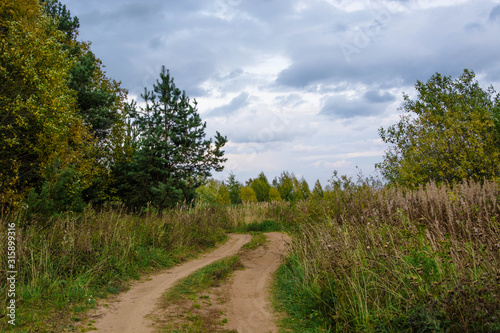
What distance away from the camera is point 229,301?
674 cm

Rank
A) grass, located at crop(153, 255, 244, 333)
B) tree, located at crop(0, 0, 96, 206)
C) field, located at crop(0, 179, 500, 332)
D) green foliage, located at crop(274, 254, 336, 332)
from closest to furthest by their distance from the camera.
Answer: field, located at crop(0, 179, 500, 332), green foliage, located at crop(274, 254, 336, 332), grass, located at crop(153, 255, 244, 333), tree, located at crop(0, 0, 96, 206)

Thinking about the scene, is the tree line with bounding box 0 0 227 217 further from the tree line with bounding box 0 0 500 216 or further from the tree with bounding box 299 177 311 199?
the tree with bounding box 299 177 311 199

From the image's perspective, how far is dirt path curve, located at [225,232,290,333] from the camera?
5484 mm

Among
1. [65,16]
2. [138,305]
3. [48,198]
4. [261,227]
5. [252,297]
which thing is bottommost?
[252,297]

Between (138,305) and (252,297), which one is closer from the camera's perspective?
(138,305)

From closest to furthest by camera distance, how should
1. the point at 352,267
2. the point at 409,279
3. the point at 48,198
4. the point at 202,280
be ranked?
the point at 409,279
the point at 352,267
the point at 202,280
the point at 48,198

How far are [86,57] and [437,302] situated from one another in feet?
65.2

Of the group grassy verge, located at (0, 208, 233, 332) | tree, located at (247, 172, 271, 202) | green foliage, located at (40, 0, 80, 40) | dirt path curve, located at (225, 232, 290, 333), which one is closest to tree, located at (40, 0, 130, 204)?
green foliage, located at (40, 0, 80, 40)

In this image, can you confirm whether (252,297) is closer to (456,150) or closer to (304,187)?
(456,150)

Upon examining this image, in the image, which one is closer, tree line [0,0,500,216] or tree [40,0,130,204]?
tree line [0,0,500,216]

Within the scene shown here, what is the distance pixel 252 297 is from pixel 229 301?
0.57m

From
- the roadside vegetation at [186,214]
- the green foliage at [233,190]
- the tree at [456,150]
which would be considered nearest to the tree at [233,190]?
the green foliage at [233,190]

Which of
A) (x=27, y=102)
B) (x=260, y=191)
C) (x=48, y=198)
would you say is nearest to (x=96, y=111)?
(x=27, y=102)

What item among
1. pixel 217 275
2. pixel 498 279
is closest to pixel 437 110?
pixel 217 275
